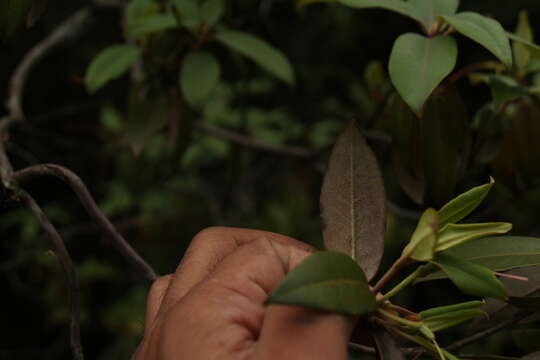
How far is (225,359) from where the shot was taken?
1.44ft

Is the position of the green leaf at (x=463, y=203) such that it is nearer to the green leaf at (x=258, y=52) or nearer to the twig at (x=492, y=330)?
the twig at (x=492, y=330)

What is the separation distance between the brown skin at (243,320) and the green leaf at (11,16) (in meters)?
0.45

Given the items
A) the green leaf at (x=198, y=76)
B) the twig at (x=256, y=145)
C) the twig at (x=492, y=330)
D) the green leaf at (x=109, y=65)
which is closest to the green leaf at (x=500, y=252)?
the twig at (x=492, y=330)

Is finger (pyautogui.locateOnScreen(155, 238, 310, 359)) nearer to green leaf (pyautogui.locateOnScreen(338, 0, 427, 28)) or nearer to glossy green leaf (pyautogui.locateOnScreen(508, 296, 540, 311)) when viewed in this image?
glossy green leaf (pyautogui.locateOnScreen(508, 296, 540, 311))

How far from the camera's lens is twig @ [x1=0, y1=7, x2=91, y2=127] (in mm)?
1146

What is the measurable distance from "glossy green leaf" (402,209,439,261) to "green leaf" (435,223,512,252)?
2 cm

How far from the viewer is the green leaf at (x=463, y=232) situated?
1.65 ft

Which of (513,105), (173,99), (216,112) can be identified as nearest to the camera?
(513,105)

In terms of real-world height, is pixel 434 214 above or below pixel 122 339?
above

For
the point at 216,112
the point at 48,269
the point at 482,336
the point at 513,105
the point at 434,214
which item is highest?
the point at 434,214

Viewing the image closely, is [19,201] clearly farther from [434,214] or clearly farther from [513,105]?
[513,105]

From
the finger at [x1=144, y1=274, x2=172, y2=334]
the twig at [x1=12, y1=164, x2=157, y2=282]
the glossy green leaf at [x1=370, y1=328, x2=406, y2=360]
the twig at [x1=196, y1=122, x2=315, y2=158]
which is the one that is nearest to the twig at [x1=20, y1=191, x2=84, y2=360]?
the twig at [x1=12, y1=164, x2=157, y2=282]

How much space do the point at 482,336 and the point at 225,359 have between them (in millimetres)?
397

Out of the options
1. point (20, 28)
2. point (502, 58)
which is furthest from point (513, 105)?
point (20, 28)
